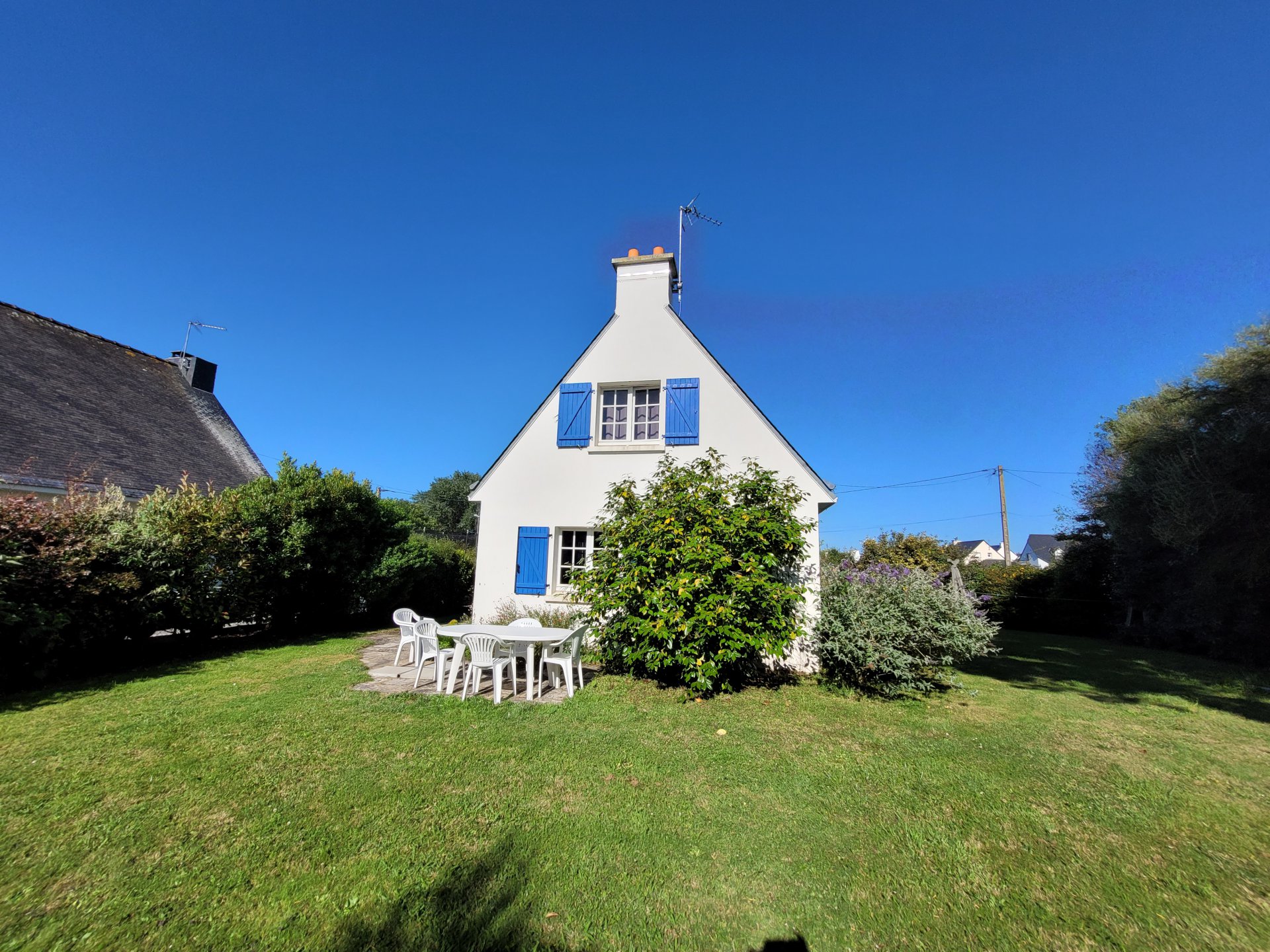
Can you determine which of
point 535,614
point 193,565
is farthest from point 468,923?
point 193,565

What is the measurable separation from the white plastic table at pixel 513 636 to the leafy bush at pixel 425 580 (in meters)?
5.24

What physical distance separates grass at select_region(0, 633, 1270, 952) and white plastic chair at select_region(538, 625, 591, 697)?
55 centimetres

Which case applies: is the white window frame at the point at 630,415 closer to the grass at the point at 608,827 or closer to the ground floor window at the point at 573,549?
the ground floor window at the point at 573,549

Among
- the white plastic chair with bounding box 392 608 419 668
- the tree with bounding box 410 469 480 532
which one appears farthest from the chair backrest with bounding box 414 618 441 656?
the tree with bounding box 410 469 480 532

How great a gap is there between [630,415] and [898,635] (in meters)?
5.51

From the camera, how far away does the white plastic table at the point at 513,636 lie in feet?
20.3

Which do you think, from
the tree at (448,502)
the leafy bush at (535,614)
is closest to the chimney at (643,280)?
the leafy bush at (535,614)

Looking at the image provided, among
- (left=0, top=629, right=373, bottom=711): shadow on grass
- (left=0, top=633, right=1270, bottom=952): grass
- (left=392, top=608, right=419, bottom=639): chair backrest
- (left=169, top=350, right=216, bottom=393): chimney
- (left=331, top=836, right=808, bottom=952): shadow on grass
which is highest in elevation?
(left=169, top=350, right=216, bottom=393): chimney

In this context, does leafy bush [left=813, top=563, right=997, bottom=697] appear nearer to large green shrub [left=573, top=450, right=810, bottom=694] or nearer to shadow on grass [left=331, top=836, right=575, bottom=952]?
large green shrub [left=573, top=450, right=810, bottom=694]

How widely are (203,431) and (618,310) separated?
48.6 feet

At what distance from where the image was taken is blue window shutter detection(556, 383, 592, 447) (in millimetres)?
9273

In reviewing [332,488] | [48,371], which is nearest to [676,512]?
[332,488]

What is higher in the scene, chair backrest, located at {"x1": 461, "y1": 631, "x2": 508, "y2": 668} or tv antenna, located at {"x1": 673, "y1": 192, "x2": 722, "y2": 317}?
tv antenna, located at {"x1": 673, "y1": 192, "x2": 722, "y2": 317}

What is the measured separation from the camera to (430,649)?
6.82 metres
